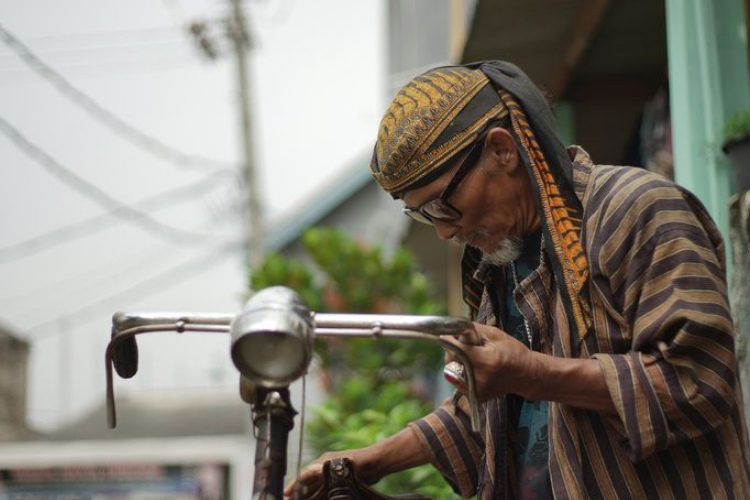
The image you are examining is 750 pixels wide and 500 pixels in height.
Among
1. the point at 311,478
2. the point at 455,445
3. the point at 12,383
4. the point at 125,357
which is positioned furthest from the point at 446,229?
the point at 12,383

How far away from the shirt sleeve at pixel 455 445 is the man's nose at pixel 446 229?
16.3 inches

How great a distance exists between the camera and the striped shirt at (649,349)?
1.90m

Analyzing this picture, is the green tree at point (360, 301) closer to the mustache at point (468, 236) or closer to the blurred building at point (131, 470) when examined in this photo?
the mustache at point (468, 236)

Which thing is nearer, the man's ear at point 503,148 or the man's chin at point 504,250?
the man's ear at point 503,148

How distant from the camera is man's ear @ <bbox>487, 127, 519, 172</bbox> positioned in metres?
2.26

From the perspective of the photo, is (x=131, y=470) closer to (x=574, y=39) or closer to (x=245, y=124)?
(x=245, y=124)

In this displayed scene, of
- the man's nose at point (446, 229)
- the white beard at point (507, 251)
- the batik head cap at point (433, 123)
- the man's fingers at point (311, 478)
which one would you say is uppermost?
the batik head cap at point (433, 123)

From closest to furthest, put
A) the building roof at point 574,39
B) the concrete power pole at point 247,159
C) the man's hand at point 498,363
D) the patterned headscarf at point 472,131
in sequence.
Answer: the man's hand at point 498,363, the patterned headscarf at point 472,131, the building roof at point 574,39, the concrete power pole at point 247,159

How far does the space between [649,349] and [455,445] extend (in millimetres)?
734

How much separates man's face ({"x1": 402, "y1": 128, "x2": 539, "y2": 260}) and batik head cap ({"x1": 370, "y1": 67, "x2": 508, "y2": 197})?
39 millimetres

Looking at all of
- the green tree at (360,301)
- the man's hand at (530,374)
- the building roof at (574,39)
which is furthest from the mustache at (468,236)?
the green tree at (360,301)

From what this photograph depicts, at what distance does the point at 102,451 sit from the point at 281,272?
10783 mm

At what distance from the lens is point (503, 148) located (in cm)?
229

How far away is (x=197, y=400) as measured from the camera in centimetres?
2672
